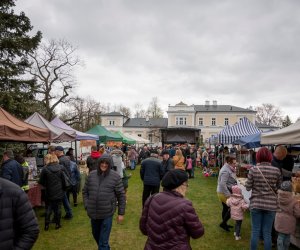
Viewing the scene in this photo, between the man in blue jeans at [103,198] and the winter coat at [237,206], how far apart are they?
8.91 feet

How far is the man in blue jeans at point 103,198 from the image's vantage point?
14.3ft

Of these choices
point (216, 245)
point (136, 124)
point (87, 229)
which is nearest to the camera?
point (216, 245)

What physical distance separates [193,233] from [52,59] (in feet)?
119

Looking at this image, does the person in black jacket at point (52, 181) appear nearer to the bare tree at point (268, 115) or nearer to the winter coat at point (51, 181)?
the winter coat at point (51, 181)

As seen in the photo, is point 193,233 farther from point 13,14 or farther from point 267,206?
point 13,14

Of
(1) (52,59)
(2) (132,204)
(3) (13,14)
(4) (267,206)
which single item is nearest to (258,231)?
(4) (267,206)

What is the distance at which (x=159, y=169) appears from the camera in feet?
25.1

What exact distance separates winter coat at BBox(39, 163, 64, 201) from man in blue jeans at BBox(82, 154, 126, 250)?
2.36m

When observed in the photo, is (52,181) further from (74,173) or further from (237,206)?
(237,206)

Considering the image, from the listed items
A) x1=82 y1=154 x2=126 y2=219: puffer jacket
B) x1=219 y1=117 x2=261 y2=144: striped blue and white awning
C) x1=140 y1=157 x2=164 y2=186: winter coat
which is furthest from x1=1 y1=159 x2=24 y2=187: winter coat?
x1=219 y1=117 x2=261 y2=144: striped blue and white awning

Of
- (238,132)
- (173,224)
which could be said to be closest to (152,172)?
(173,224)

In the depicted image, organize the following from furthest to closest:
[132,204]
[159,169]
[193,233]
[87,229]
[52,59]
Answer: [52,59] → [132,204] → [159,169] → [87,229] → [193,233]

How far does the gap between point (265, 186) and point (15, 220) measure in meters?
3.59

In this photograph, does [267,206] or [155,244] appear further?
[267,206]
